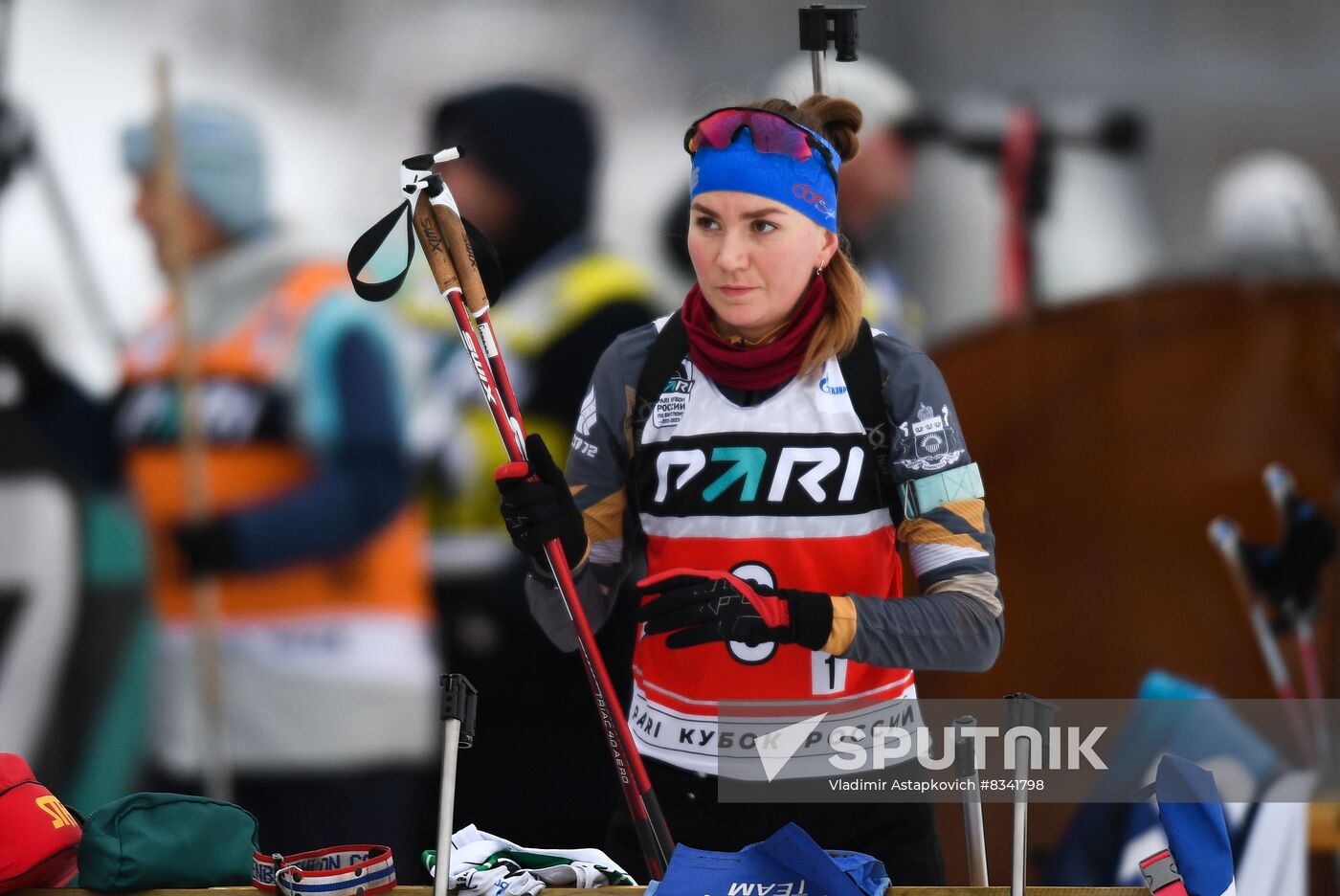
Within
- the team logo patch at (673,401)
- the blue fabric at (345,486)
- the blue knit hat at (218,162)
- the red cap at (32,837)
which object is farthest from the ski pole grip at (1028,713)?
the blue knit hat at (218,162)

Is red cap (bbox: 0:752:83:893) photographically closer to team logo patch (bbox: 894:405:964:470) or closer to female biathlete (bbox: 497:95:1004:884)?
female biathlete (bbox: 497:95:1004:884)

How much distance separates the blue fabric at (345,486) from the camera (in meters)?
3.65

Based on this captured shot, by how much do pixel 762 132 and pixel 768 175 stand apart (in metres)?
0.06

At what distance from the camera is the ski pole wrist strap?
1.92 metres

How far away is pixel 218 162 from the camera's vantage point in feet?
12.4

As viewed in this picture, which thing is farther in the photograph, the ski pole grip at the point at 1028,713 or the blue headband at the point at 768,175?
the blue headband at the point at 768,175

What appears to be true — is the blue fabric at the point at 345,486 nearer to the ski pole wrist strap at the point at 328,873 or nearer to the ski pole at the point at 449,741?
the ski pole wrist strap at the point at 328,873

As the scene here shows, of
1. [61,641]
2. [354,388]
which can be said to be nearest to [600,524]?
[354,388]

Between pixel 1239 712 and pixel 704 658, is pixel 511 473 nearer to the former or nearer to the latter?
pixel 704 658

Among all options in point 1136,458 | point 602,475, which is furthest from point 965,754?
point 1136,458

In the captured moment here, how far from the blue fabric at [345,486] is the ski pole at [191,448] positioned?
0.12 m

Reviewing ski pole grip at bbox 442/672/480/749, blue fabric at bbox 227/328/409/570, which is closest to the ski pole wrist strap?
ski pole grip at bbox 442/672/480/749

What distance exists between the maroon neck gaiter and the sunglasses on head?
0.59 ft

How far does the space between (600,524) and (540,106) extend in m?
1.82
